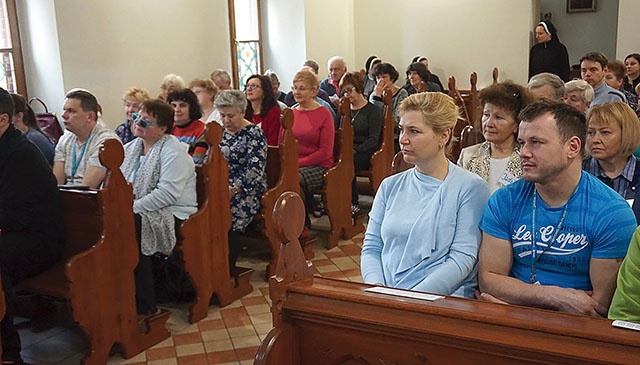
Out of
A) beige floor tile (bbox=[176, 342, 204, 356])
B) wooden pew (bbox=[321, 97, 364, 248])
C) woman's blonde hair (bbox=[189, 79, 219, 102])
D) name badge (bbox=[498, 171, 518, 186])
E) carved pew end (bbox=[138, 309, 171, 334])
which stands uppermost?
woman's blonde hair (bbox=[189, 79, 219, 102])

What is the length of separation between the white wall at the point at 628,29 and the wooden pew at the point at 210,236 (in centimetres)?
655

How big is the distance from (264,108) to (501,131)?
294cm

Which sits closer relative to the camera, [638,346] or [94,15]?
[638,346]

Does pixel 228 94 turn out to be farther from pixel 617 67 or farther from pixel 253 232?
pixel 617 67

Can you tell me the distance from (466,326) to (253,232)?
3321 mm

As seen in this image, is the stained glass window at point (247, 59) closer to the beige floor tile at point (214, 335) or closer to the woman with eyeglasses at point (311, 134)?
the woman with eyeglasses at point (311, 134)

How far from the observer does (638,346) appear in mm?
1323

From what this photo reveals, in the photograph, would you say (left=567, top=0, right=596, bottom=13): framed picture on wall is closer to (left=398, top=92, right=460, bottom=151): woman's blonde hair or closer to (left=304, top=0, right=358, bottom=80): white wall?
(left=304, top=0, right=358, bottom=80): white wall

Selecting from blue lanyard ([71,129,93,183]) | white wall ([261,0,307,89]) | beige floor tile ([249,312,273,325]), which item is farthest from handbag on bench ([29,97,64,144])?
white wall ([261,0,307,89])

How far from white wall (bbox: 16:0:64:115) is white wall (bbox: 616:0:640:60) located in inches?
266

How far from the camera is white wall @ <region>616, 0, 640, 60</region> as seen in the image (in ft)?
27.6

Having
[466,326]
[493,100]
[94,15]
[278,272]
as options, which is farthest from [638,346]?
[94,15]

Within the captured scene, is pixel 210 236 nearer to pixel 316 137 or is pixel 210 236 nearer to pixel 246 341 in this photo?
pixel 246 341

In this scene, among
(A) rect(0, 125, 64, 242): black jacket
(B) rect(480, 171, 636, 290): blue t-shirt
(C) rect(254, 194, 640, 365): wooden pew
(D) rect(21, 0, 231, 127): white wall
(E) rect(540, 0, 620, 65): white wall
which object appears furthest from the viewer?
(E) rect(540, 0, 620, 65): white wall
